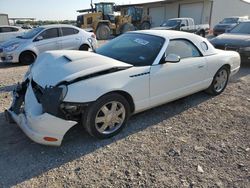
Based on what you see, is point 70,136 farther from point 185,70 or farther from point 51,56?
point 185,70

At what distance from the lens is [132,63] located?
140 inches

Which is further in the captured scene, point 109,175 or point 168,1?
point 168,1

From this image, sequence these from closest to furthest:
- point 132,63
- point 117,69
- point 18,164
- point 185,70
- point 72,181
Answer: point 72,181, point 18,164, point 117,69, point 132,63, point 185,70

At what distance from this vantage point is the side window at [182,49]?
3.90 meters

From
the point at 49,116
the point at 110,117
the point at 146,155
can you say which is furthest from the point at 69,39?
the point at 146,155

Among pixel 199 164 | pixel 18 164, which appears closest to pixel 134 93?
pixel 199 164

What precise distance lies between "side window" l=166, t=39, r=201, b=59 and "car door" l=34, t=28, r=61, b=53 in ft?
18.9

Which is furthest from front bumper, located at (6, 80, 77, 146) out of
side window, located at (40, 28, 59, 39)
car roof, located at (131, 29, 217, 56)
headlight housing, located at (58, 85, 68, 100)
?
side window, located at (40, 28, 59, 39)

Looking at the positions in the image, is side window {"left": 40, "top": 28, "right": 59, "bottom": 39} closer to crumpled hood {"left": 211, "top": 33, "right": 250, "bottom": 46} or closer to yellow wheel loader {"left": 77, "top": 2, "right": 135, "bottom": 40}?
crumpled hood {"left": 211, "top": 33, "right": 250, "bottom": 46}

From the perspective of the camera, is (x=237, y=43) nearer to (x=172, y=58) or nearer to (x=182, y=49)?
(x=182, y=49)

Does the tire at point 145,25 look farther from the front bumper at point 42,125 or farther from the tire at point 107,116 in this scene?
the front bumper at point 42,125

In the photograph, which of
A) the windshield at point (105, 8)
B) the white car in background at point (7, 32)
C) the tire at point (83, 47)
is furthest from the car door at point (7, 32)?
the windshield at point (105, 8)

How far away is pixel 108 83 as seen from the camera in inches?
120

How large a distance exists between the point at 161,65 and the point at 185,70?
608 millimetres
